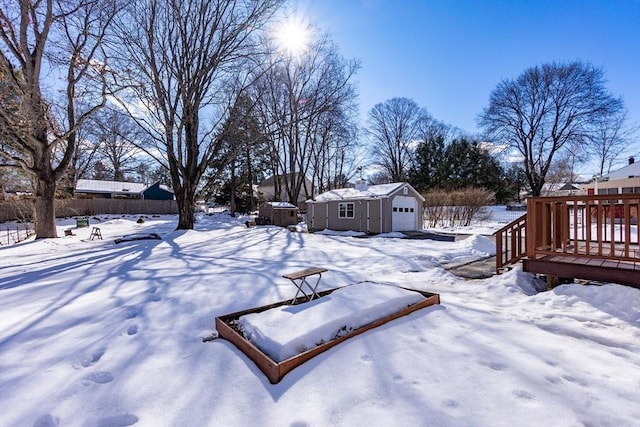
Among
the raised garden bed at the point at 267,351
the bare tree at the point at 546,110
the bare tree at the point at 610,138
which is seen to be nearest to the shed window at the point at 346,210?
the raised garden bed at the point at 267,351

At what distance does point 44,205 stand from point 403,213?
608 inches

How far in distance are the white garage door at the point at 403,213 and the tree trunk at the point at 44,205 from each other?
14.3 metres

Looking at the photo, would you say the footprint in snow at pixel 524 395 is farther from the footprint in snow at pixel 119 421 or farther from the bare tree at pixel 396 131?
the bare tree at pixel 396 131

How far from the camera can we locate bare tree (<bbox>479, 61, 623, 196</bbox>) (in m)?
21.2

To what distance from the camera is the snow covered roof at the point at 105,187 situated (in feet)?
98.6

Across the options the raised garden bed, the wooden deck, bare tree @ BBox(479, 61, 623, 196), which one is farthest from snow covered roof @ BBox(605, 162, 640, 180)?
the raised garden bed

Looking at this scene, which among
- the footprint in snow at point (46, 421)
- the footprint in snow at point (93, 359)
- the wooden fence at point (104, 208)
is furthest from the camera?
the wooden fence at point (104, 208)

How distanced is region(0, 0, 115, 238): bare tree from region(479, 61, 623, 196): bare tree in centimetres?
2622

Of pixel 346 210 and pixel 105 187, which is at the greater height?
pixel 105 187

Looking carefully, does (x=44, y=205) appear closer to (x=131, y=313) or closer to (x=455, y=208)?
(x=131, y=313)

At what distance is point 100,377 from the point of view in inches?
90.0

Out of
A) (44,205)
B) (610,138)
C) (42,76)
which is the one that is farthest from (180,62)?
(610,138)

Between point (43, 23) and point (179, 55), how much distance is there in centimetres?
415

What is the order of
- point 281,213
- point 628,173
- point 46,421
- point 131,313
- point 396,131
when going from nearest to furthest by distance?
point 46,421
point 131,313
point 628,173
point 281,213
point 396,131
